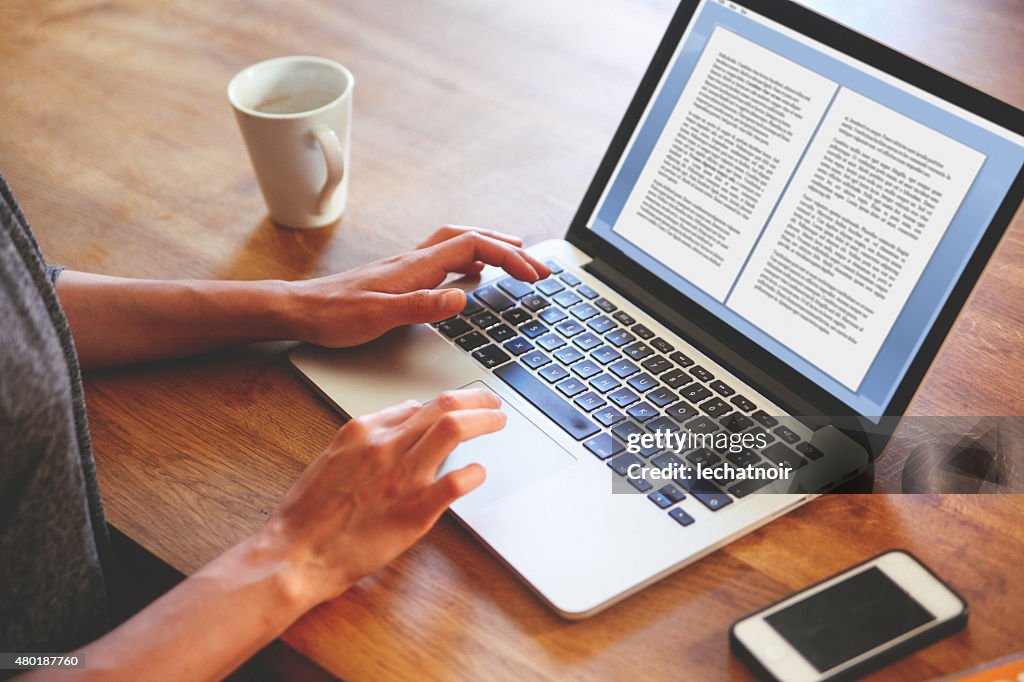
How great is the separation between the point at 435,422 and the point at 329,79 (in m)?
0.50

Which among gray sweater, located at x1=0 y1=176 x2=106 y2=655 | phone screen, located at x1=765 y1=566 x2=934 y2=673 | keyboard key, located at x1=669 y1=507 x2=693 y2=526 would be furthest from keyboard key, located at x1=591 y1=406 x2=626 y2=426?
gray sweater, located at x1=0 y1=176 x2=106 y2=655

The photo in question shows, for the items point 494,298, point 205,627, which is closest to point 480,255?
point 494,298

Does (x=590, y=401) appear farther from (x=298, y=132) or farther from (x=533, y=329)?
(x=298, y=132)

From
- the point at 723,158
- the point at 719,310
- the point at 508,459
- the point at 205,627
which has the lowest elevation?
the point at 205,627

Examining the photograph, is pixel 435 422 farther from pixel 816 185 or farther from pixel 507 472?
pixel 816 185

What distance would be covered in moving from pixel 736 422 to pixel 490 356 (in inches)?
8.6

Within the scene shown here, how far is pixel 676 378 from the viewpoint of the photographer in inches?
31.1

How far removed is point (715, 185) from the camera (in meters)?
0.83

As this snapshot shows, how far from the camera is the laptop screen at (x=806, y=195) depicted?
692mm

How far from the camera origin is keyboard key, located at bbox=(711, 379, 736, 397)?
0.78 meters

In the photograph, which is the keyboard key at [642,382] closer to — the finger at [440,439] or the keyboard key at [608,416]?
the keyboard key at [608,416]

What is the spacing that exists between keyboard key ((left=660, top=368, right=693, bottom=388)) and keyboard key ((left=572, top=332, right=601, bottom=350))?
0.24 ft

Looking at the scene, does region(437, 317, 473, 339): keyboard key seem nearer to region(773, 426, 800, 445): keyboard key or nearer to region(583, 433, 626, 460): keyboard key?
region(583, 433, 626, 460): keyboard key

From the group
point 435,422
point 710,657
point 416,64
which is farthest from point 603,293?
point 416,64
